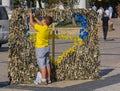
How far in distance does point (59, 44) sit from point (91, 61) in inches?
467

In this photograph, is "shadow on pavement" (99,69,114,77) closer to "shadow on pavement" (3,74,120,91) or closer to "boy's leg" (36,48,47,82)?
"shadow on pavement" (3,74,120,91)

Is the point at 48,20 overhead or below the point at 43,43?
overhead

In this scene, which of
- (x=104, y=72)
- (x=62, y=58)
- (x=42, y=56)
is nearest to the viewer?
(x=42, y=56)

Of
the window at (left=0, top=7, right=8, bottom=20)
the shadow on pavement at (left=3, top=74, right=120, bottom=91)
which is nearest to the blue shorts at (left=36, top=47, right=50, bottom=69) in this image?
the shadow on pavement at (left=3, top=74, right=120, bottom=91)

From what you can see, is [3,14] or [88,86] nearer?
[88,86]

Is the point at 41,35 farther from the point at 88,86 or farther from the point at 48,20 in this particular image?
the point at 88,86

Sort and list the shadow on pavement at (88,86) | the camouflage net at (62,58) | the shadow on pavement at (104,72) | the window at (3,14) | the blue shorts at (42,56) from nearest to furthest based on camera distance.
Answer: the shadow on pavement at (88,86) → the blue shorts at (42,56) → the camouflage net at (62,58) → the shadow on pavement at (104,72) → the window at (3,14)

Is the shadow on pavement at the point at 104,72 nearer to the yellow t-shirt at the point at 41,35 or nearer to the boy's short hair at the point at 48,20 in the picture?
the yellow t-shirt at the point at 41,35

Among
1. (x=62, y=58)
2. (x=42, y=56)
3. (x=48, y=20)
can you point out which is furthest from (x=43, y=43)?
(x=62, y=58)

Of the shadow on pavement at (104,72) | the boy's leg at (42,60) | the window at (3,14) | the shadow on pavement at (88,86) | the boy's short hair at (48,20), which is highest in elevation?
the boy's short hair at (48,20)

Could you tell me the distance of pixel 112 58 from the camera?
18453mm

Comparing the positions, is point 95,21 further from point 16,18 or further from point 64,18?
point 16,18

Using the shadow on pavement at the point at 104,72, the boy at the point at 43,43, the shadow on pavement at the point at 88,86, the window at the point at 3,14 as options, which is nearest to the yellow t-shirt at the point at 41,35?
the boy at the point at 43,43

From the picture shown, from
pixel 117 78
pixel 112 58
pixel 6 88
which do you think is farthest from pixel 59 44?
pixel 6 88
